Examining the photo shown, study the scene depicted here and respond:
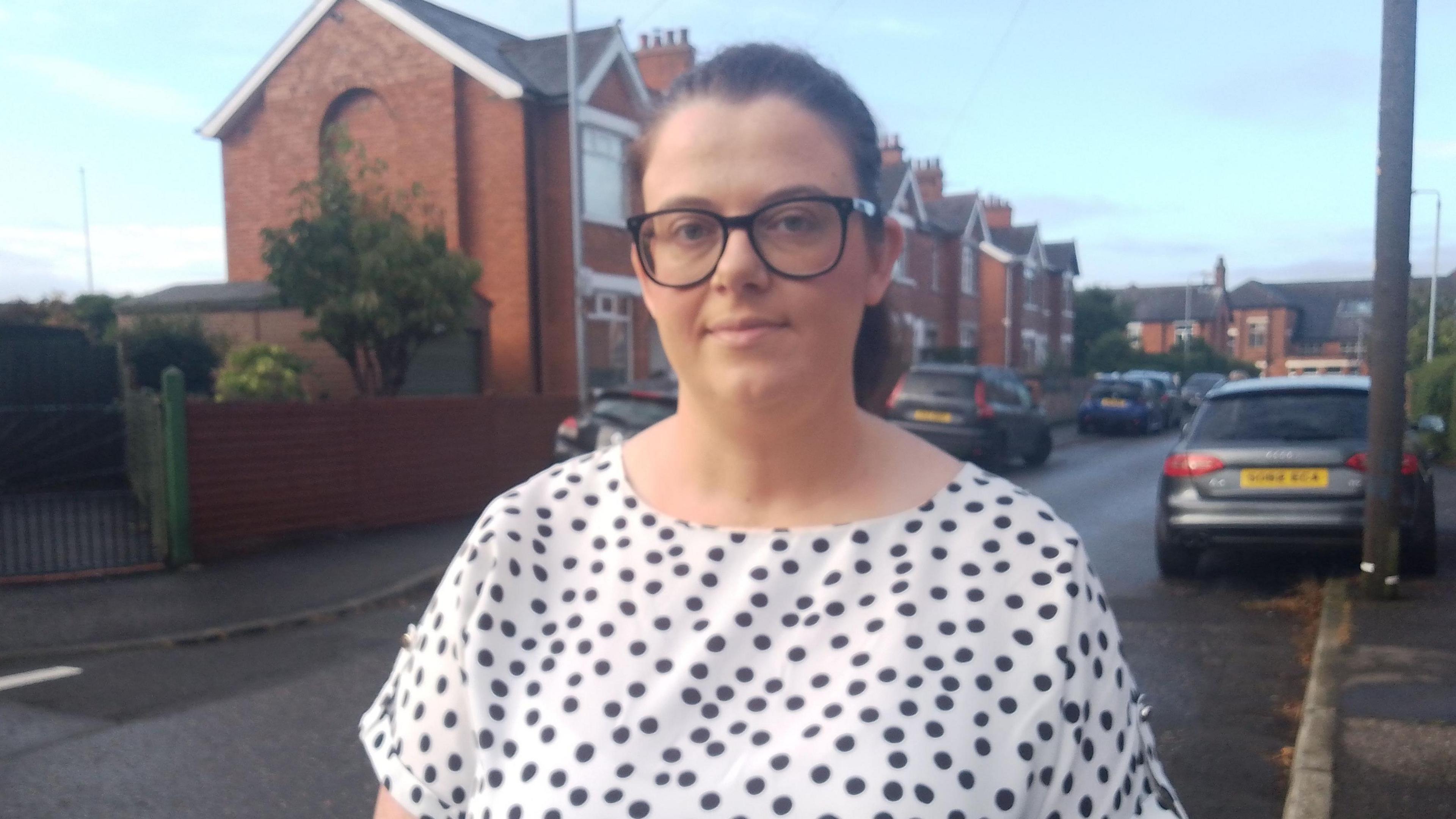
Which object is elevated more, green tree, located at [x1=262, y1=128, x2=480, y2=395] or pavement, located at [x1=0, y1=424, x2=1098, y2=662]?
green tree, located at [x1=262, y1=128, x2=480, y2=395]

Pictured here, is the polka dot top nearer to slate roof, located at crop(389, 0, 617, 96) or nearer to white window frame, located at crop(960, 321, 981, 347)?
slate roof, located at crop(389, 0, 617, 96)

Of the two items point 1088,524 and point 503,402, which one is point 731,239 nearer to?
point 1088,524

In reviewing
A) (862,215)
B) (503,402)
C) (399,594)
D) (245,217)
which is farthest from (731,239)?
(245,217)

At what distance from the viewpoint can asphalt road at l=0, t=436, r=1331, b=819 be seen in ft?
14.5

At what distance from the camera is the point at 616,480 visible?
1.66m

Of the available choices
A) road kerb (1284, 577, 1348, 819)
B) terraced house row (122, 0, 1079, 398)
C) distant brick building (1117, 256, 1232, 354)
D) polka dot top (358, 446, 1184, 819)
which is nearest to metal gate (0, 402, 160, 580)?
terraced house row (122, 0, 1079, 398)

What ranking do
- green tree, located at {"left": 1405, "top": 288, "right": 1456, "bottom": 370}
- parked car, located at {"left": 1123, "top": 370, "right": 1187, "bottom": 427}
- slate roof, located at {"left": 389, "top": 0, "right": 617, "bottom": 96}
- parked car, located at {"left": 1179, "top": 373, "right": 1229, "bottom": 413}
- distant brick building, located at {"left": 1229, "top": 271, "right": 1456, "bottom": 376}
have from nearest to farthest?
1. slate roof, located at {"left": 389, "top": 0, "right": 617, "bottom": 96}
2. parked car, located at {"left": 1123, "top": 370, "right": 1187, "bottom": 427}
3. green tree, located at {"left": 1405, "top": 288, "right": 1456, "bottom": 370}
4. parked car, located at {"left": 1179, "top": 373, "right": 1229, "bottom": 413}
5. distant brick building, located at {"left": 1229, "top": 271, "right": 1456, "bottom": 376}

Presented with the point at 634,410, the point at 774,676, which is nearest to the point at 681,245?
the point at 774,676

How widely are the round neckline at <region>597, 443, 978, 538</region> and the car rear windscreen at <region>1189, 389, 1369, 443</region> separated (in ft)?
25.4

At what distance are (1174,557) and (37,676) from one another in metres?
7.76

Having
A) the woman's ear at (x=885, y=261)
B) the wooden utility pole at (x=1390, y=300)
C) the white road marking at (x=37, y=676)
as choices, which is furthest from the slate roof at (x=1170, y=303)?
the woman's ear at (x=885, y=261)

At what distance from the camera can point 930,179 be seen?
38938mm

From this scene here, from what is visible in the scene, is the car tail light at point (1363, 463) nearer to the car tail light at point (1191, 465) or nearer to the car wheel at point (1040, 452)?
the car tail light at point (1191, 465)

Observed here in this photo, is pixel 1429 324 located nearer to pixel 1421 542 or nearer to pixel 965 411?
pixel 965 411
